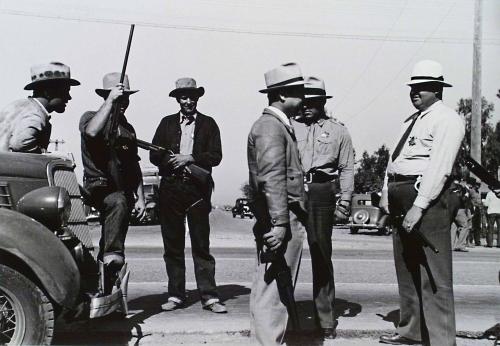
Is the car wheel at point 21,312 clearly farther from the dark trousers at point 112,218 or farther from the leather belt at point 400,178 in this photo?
the leather belt at point 400,178

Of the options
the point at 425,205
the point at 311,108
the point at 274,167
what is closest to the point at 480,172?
the point at 425,205

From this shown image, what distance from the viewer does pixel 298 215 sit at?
4.64 m

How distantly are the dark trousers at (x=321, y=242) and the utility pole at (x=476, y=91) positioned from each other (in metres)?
17.0

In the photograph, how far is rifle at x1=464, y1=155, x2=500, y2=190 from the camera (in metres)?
5.51

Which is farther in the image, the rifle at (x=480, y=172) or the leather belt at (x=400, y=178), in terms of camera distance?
the rifle at (x=480, y=172)

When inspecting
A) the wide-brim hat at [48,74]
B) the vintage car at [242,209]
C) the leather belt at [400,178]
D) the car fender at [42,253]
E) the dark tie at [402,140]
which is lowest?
the vintage car at [242,209]

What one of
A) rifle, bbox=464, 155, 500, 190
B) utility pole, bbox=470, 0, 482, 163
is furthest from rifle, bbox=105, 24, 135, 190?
utility pole, bbox=470, 0, 482, 163

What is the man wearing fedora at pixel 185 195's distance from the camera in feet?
21.2

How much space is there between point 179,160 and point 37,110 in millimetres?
1710

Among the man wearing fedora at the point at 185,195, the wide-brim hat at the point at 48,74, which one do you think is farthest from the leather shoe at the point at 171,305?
the wide-brim hat at the point at 48,74

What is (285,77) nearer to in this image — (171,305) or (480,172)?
(480,172)

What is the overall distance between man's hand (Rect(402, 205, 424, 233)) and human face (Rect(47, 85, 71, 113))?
Answer: 3.07 metres

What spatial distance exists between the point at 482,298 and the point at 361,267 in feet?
11.2

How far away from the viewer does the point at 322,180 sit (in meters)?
5.78
